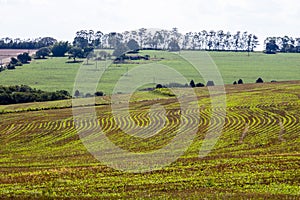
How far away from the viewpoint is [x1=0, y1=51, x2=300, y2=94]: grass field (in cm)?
11444

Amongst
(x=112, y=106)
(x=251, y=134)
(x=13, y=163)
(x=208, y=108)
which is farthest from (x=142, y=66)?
(x=13, y=163)

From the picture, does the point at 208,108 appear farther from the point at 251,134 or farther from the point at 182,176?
the point at 182,176

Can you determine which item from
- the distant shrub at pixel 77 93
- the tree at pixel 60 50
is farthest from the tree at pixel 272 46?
the distant shrub at pixel 77 93

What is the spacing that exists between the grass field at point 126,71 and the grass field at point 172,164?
38.3 meters

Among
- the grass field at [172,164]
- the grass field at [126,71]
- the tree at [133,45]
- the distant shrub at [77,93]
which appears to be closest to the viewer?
the grass field at [172,164]

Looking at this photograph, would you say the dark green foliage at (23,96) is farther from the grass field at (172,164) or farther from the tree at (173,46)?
the tree at (173,46)

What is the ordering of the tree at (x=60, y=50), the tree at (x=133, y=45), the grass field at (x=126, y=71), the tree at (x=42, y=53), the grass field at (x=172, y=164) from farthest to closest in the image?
1. the tree at (x=133, y=45)
2. the tree at (x=60, y=50)
3. the tree at (x=42, y=53)
4. the grass field at (x=126, y=71)
5. the grass field at (x=172, y=164)

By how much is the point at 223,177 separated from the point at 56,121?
3911 cm

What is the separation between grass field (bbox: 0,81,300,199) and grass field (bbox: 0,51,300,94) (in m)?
38.3

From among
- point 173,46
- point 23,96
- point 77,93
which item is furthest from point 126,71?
point 173,46

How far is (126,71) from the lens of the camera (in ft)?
393

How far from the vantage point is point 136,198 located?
18.8 meters

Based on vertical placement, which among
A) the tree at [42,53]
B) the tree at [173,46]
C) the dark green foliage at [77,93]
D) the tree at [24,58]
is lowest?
the dark green foliage at [77,93]

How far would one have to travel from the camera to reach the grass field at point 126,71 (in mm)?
114438
